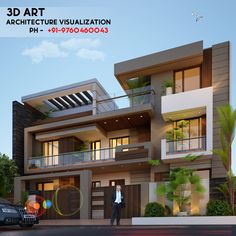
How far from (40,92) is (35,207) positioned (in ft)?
30.8

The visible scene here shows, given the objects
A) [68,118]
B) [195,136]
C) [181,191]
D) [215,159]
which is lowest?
[181,191]

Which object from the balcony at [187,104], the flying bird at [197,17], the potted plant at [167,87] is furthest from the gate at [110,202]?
the flying bird at [197,17]

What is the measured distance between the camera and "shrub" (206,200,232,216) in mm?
13969

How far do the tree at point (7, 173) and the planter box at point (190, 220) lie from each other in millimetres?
12161

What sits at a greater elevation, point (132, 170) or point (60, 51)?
point (60, 51)

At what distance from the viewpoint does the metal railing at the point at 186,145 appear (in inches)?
740

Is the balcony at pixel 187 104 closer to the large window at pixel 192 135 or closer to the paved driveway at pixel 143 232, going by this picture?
the large window at pixel 192 135

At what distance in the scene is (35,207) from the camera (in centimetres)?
2106

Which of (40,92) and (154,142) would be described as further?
(40,92)

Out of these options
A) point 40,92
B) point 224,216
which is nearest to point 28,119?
point 40,92

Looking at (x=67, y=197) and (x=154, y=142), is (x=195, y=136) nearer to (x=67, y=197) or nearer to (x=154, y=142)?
(x=154, y=142)

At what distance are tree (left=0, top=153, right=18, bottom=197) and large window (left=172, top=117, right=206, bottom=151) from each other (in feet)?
39.2

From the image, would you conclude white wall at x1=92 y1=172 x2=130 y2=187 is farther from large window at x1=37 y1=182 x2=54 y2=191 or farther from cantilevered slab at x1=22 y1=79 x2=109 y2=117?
cantilevered slab at x1=22 y1=79 x2=109 y2=117

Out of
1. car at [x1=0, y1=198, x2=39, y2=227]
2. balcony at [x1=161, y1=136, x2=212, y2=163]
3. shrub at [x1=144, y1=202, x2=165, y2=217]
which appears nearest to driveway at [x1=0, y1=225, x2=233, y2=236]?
car at [x1=0, y1=198, x2=39, y2=227]
